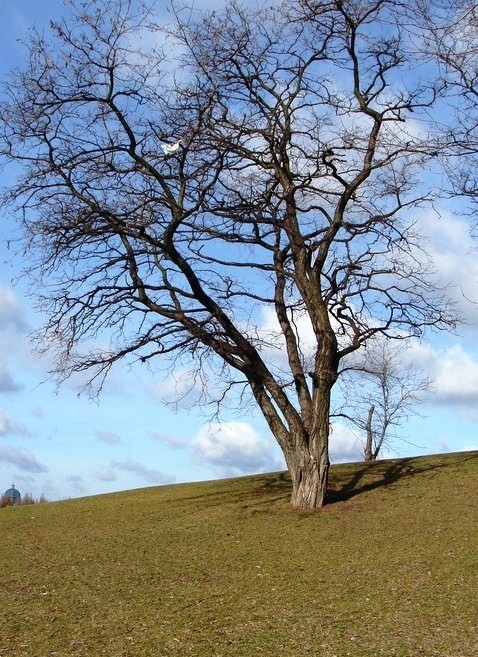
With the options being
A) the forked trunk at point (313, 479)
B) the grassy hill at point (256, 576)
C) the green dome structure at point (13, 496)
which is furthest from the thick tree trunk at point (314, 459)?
the green dome structure at point (13, 496)

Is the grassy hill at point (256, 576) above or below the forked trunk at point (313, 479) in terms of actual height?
below

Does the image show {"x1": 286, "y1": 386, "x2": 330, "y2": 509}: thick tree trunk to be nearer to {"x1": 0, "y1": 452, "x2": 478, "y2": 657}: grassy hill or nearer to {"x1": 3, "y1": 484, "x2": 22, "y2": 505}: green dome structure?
{"x1": 0, "y1": 452, "x2": 478, "y2": 657}: grassy hill

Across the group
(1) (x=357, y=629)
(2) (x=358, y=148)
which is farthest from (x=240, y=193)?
(1) (x=357, y=629)

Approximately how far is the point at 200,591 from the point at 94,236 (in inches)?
282

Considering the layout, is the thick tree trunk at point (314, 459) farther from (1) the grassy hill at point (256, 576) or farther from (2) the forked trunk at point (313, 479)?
(1) the grassy hill at point (256, 576)

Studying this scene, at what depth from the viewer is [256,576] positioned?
9.59m

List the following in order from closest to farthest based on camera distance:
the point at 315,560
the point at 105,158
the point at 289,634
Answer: the point at 289,634
the point at 315,560
the point at 105,158

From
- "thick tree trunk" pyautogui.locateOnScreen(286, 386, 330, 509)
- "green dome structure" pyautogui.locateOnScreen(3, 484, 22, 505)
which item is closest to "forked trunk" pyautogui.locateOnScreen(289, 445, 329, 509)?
"thick tree trunk" pyautogui.locateOnScreen(286, 386, 330, 509)

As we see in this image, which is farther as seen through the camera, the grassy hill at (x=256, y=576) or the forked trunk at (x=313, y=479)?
the forked trunk at (x=313, y=479)

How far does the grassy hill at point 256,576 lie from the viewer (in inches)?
285

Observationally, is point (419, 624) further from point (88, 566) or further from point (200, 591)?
point (88, 566)

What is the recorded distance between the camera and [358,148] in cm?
1400

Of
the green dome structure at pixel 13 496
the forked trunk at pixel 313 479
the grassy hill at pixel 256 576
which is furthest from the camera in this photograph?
the green dome structure at pixel 13 496

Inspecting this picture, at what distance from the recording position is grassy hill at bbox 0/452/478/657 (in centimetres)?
725
